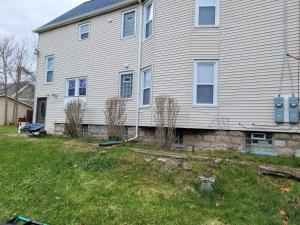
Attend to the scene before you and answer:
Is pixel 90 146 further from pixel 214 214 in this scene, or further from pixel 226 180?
pixel 214 214

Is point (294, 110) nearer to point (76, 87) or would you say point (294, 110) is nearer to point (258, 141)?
point (258, 141)

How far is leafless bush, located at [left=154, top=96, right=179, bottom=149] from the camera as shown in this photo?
9.95 m

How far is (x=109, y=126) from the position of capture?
12.0m

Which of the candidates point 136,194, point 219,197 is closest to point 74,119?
point 136,194

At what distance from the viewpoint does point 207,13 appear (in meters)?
10.8

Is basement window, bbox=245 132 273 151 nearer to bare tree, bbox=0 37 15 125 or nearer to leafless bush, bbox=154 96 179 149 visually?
leafless bush, bbox=154 96 179 149

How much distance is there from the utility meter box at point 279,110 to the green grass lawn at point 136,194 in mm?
1326

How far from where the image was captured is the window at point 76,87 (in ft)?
51.0

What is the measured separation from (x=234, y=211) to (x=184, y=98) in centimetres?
562

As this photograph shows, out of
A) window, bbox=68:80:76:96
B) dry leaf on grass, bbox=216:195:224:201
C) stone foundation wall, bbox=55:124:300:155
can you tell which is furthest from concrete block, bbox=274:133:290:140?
window, bbox=68:80:76:96

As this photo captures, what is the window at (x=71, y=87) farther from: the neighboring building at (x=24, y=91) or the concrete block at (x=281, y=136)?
the neighboring building at (x=24, y=91)

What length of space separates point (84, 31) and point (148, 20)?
4.71 meters

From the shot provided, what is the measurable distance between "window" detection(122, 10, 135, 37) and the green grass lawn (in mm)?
6897

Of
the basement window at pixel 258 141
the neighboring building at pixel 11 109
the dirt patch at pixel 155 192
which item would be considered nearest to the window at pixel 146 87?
the basement window at pixel 258 141
